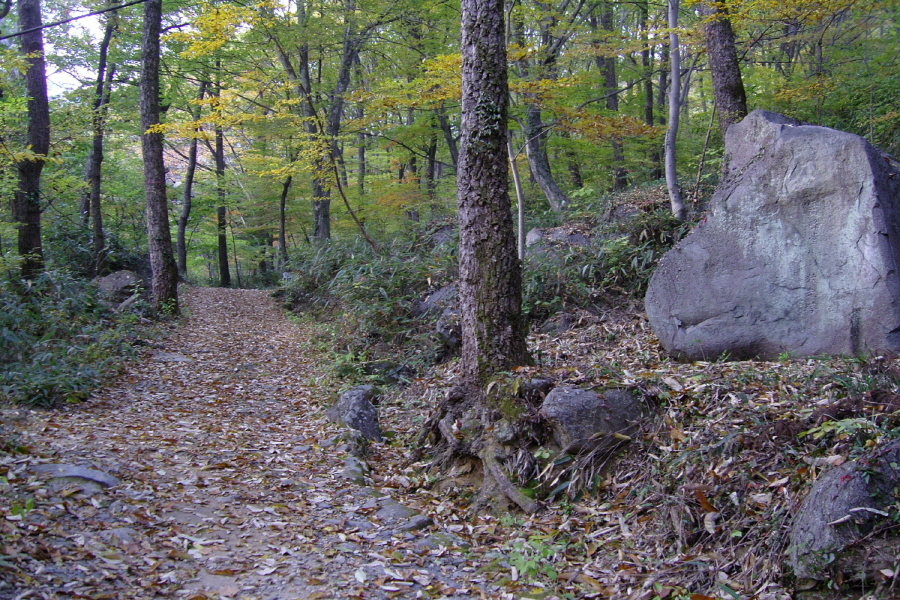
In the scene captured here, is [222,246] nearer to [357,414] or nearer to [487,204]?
[357,414]

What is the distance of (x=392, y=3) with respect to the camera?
14.5 m

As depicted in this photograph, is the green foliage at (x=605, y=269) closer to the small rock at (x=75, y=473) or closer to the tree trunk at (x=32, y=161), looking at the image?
the small rock at (x=75, y=473)

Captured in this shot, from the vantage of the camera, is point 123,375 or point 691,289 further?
point 123,375

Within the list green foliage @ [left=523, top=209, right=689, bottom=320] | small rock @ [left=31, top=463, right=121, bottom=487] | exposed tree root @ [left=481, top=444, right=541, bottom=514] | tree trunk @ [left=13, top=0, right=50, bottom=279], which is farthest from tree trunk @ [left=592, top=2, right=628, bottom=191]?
small rock @ [left=31, top=463, right=121, bottom=487]

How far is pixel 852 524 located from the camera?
2883 mm

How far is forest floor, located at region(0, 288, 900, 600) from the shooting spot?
3.29 metres

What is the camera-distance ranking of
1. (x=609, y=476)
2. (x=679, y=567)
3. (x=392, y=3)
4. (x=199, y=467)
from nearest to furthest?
(x=679, y=567), (x=609, y=476), (x=199, y=467), (x=392, y=3)

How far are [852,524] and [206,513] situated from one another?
13.1ft

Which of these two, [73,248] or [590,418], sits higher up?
[73,248]

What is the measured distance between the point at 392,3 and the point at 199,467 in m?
12.9

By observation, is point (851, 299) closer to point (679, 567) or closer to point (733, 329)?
point (733, 329)

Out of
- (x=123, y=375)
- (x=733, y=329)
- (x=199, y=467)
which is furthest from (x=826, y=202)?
(x=123, y=375)

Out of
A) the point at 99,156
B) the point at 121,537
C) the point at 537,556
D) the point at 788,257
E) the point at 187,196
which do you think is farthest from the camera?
the point at 187,196

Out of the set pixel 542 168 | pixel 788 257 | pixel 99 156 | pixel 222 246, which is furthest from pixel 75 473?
pixel 222 246
